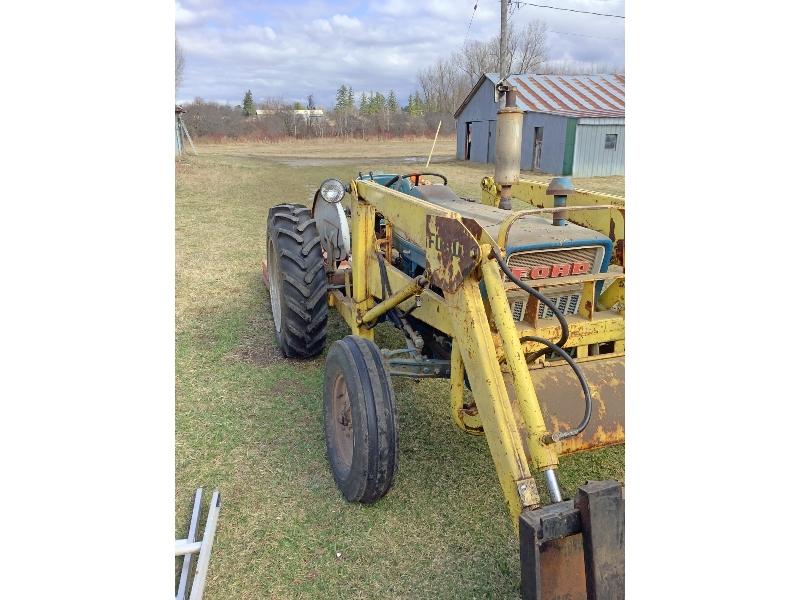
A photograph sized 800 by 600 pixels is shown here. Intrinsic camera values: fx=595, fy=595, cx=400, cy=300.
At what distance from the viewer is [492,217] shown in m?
3.65

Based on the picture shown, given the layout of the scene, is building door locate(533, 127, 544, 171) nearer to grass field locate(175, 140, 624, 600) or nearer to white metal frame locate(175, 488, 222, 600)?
grass field locate(175, 140, 624, 600)

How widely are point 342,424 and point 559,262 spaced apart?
151 centimetres

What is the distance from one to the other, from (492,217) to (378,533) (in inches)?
75.9

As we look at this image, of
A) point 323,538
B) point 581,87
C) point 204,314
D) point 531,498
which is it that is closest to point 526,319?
point 531,498

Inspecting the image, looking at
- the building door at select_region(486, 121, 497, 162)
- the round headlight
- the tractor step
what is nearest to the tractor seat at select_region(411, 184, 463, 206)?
the round headlight

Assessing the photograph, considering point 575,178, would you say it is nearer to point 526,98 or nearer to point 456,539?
point 526,98

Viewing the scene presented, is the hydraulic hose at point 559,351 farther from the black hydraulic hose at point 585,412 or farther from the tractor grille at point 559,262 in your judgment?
the tractor grille at point 559,262

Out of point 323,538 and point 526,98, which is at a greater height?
point 526,98

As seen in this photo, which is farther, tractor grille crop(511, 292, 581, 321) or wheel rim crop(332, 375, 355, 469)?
wheel rim crop(332, 375, 355, 469)

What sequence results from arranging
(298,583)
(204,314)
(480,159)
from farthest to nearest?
(480,159) → (204,314) → (298,583)

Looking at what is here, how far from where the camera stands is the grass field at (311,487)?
2799mm

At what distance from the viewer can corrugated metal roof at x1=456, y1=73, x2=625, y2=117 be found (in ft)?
70.9

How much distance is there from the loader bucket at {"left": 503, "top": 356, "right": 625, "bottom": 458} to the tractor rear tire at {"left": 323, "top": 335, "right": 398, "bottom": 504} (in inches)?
24.9

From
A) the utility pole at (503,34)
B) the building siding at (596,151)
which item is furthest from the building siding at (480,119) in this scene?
the utility pole at (503,34)
